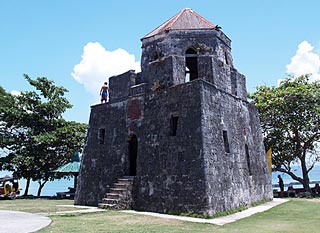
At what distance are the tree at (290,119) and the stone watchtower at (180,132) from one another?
587cm

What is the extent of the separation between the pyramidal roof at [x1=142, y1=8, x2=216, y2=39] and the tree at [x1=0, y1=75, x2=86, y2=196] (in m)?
10.1

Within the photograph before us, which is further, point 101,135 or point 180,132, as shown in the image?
point 101,135

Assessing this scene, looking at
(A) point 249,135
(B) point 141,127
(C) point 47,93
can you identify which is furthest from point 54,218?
(C) point 47,93

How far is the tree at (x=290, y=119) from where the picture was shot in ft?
72.9

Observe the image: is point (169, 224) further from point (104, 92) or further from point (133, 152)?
point (104, 92)

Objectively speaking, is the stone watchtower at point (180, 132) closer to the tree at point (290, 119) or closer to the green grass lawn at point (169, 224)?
the green grass lawn at point (169, 224)

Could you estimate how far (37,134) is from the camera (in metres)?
22.7

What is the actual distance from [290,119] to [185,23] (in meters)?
11.1

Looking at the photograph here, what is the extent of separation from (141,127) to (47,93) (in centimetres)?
1186

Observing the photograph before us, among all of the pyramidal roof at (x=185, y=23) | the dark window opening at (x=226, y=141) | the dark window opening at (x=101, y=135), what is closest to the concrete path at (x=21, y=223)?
the dark window opening at (x=101, y=135)

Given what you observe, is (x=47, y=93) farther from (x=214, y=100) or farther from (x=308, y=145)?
(x=308, y=145)

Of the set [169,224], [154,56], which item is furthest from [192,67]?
[169,224]

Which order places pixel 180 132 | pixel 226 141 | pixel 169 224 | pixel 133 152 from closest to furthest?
pixel 169 224, pixel 180 132, pixel 226 141, pixel 133 152

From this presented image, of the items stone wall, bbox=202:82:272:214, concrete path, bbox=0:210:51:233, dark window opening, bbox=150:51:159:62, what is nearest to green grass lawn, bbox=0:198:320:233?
concrete path, bbox=0:210:51:233
